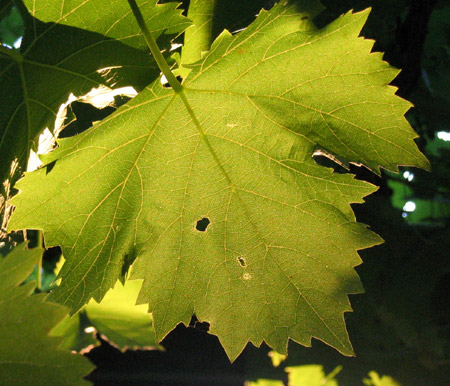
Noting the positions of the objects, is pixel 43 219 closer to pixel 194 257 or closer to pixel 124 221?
pixel 124 221

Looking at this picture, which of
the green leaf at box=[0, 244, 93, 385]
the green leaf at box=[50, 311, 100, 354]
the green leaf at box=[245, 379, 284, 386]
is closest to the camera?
the green leaf at box=[0, 244, 93, 385]

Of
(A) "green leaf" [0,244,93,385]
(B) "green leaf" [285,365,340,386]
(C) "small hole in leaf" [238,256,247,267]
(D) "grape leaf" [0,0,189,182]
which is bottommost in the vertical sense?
(B) "green leaf" [285,365,340,386]

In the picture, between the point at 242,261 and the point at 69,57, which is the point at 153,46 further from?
the point at 242,261

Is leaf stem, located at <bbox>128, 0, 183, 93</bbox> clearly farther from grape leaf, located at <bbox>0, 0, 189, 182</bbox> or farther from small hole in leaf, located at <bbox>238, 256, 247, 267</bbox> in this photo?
small hole in leaf, located at <bbox>238, 256, 247, 267</bbox>

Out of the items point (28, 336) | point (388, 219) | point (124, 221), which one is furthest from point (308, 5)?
point (388, 219)

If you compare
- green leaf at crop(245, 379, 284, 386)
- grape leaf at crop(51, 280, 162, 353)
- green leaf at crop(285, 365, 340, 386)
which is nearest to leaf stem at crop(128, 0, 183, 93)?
grape leaf at crop(51, 280, 162, 353)

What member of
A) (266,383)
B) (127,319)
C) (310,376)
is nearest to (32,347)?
(127,319)

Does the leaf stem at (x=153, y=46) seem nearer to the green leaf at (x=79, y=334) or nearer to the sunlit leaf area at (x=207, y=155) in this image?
the sunlit leaf area at (x=207, y=155)
